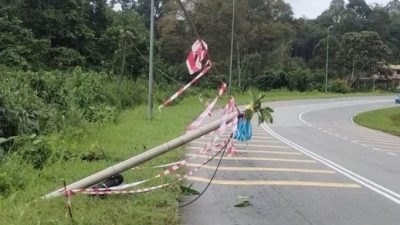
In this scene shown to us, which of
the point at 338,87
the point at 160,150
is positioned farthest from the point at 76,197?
the point at 338,87

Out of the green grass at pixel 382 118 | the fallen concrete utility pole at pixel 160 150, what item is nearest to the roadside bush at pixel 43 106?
the fallen concrete utility pole at pixel 160 150

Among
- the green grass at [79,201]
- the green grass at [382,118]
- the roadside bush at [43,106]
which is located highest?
the roadside bush at [43,106]

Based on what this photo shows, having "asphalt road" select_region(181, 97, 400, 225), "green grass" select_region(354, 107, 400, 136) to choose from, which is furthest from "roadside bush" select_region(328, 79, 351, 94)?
"asphalt road" select_region(181, 97, 400, 225)

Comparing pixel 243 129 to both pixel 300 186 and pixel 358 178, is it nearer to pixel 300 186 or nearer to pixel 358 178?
pixel 300 186

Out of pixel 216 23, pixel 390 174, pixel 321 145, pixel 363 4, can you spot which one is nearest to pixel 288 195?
pixel 390 174

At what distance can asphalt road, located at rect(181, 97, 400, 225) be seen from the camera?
7.81 meters

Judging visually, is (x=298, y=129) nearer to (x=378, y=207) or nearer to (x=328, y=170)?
(x=328, y=170)

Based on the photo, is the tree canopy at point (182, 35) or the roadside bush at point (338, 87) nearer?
the tree canopy at point (182, 35)

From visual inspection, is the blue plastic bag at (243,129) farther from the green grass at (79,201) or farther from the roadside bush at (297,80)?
the roadside bush at (297,80)

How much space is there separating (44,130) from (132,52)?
30.1 meters

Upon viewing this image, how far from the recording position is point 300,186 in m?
10.2

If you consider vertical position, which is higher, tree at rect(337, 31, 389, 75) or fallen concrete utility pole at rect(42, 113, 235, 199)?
tree at rect(337, 31, 389, 75)

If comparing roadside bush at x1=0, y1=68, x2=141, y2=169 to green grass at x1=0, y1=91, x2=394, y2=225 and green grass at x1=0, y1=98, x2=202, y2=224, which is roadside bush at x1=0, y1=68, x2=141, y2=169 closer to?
green grass at x1=0, y1=91, x2=394, y2=225

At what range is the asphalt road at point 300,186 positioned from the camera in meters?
7.81
